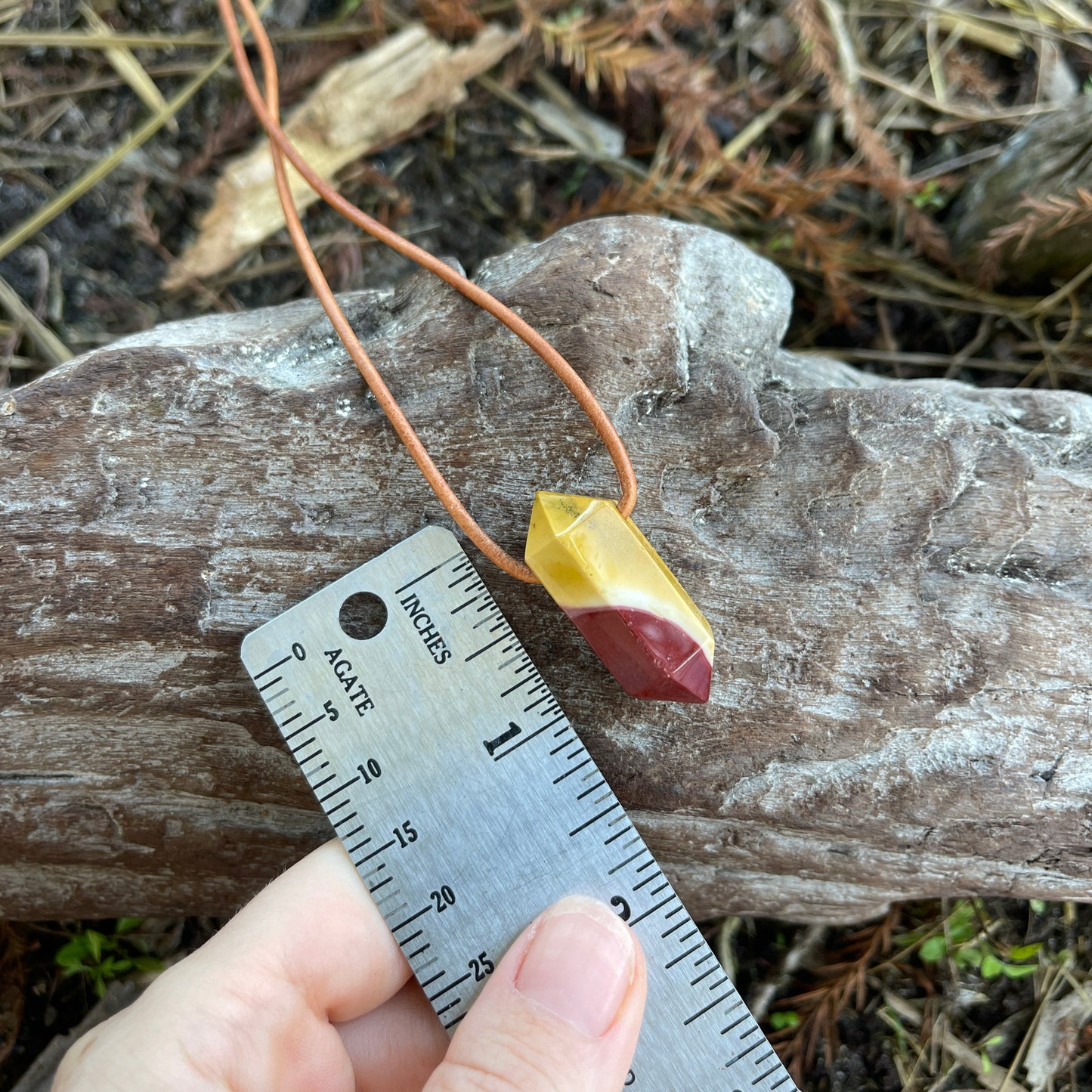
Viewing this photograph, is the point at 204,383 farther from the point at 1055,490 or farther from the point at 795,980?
the point at 795,980

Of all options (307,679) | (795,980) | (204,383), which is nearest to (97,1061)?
(307,679)

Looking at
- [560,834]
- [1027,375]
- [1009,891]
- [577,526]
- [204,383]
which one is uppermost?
[204,383]

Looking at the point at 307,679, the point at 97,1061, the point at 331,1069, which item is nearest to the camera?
the point at 97,1061

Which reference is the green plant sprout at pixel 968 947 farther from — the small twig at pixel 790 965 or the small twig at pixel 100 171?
the small twig at pixel 100 171

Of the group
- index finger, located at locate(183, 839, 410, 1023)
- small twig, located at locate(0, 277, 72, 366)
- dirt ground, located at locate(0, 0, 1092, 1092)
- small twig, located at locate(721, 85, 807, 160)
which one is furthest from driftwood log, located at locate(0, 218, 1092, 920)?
small twig, located at locate(721, 85, 807, 160)

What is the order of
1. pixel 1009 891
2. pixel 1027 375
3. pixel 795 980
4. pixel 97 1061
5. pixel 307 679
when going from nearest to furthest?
1. pixel 97 1061
2. pixel 307 679
3. pixel 1009 891
4. pixel 795 980
5. pixel 1027 375

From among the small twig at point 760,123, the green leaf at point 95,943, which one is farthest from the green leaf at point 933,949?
the small twig at point 760,123

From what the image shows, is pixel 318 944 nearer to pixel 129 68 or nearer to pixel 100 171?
pixel 100 171

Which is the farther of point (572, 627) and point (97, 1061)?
point (572, 627)

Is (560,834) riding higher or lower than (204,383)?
lower
